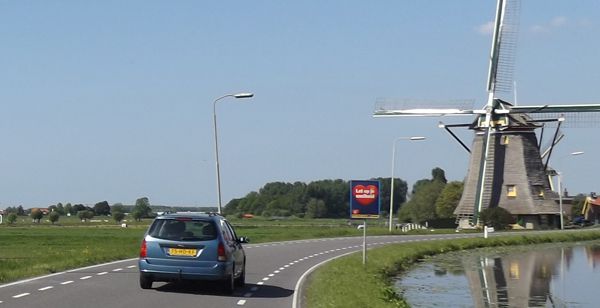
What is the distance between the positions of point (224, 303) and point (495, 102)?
60.7 meters

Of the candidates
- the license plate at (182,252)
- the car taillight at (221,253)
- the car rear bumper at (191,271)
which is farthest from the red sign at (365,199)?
the license plate at (182,252)

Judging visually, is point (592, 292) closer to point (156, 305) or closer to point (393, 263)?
point (393, 263)

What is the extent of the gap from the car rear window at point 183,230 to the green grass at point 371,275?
2562 millimetres

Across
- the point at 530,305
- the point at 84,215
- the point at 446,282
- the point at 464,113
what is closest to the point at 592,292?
the point at 446,282

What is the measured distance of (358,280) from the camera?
2302cm

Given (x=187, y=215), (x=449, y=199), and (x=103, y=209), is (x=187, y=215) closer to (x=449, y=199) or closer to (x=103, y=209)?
(x=449, y=199)

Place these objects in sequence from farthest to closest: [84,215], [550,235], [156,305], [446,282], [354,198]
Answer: [84,215]
[550,235]
[446,282]
[354,198]
[156,305]

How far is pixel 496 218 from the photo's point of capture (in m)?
76.1

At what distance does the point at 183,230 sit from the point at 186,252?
59 cm

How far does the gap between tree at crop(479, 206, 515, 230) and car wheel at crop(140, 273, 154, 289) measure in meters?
59.9

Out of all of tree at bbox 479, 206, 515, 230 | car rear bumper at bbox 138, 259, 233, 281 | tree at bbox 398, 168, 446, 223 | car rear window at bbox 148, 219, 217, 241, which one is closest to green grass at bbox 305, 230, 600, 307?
car rear bumper at bbox 138, 259, 233, 281

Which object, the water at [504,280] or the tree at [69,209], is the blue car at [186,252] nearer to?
the water at [504,280]

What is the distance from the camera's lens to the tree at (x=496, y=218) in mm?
75875

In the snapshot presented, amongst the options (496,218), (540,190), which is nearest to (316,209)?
(540,190)
